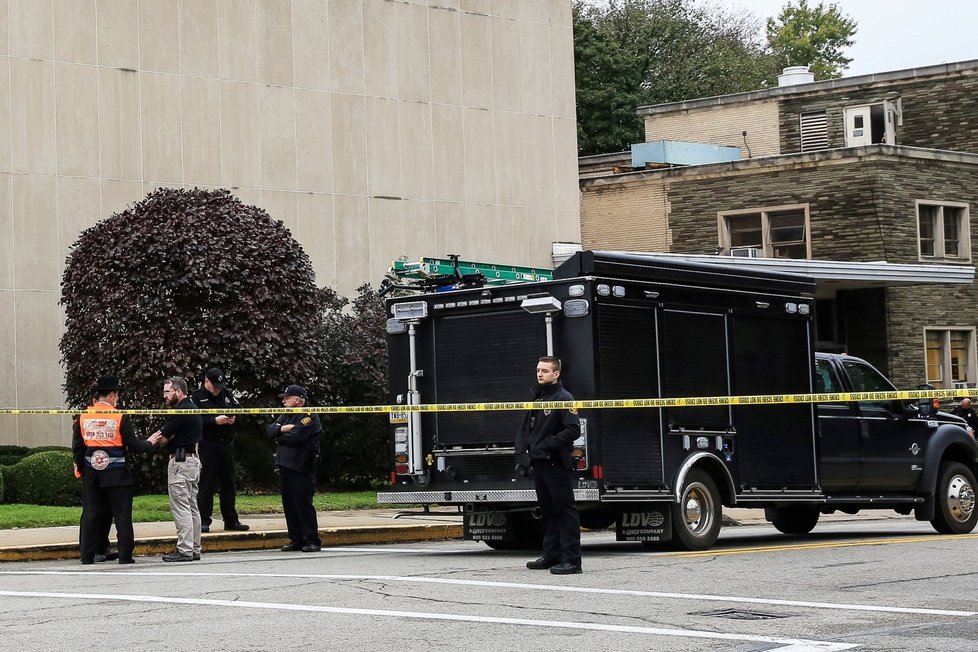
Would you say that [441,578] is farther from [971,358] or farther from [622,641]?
[971,358]

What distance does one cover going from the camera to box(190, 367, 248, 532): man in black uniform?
1794 centimetres

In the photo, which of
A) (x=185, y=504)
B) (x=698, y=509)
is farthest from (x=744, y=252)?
(x=185, y=504)

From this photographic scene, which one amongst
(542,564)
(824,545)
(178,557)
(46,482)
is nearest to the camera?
(542,564)

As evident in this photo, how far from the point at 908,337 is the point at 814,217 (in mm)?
3797

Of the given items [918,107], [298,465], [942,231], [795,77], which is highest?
[795,77]

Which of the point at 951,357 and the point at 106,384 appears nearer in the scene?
the point at 106,384

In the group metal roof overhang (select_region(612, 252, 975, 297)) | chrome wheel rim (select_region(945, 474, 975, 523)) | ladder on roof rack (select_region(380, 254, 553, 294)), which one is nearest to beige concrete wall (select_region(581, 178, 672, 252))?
metal roof overhang (select_region(612, 252, 975, 297))

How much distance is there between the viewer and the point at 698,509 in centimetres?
1578

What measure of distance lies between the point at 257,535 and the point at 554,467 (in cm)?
547

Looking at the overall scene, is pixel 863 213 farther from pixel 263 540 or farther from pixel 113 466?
pixel 113 466

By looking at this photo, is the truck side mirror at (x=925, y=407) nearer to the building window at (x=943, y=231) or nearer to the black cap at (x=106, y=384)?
the black cap at (x=106, y=384)

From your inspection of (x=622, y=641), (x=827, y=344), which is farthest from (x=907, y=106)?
(x=622, y=641)

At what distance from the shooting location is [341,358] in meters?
25.8

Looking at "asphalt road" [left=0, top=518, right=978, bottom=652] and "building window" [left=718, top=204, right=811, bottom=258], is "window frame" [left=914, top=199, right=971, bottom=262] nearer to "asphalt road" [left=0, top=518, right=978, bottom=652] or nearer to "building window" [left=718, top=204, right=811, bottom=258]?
"building window" [left=718, top=204, right=811, bottom=258]
